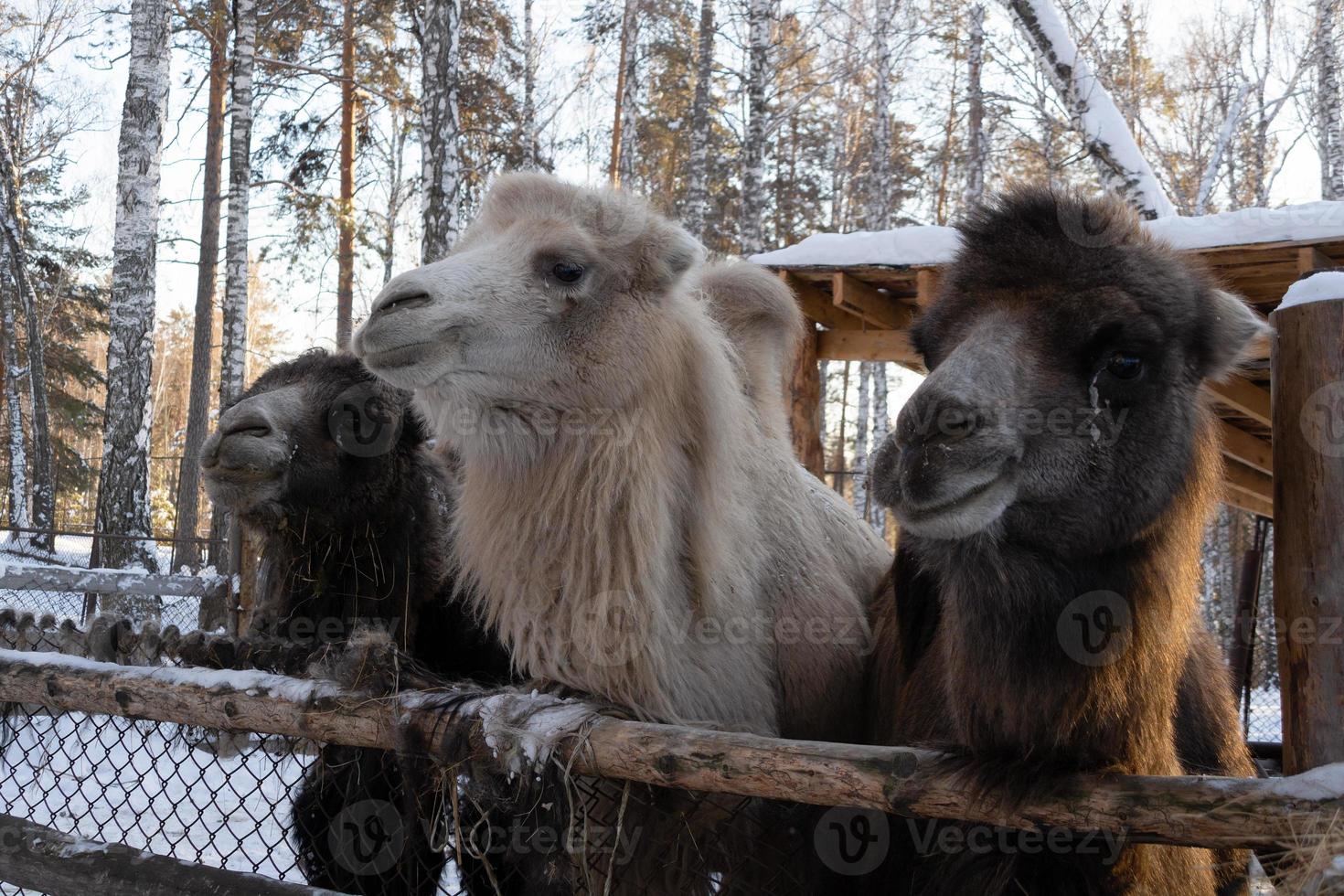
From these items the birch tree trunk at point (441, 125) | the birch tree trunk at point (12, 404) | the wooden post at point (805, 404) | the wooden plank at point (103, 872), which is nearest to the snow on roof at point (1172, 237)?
the wooden post at point (805, 404)

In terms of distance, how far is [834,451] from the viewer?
34062 millimetres

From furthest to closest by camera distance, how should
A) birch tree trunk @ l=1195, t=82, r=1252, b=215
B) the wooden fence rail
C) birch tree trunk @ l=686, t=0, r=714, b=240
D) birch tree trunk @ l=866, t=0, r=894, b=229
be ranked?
birch tree trunk @ l=866, t=0, r=894, b=229
birch tree trunk @ l=1195, t=82, r=1252, b=215
birch tree trunk @ l=686, t=0, r=714, b=240
the wooden fence rail

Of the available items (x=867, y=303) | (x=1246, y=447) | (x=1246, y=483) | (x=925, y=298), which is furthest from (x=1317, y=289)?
(x=1246, y=483)

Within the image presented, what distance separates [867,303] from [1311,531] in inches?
222

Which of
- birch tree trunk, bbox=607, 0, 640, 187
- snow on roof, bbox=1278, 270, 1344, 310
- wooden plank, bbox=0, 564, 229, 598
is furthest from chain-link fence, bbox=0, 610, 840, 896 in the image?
birch tree trunk, bbox=607, 0, 640, 187

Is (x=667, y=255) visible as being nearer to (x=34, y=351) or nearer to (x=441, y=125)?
(x=441, y=125)

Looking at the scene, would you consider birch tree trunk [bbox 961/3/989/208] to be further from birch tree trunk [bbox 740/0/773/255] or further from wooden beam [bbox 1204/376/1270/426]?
wooden beam [bbox 1204/376/1270/426]

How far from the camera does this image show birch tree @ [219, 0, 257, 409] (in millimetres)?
14609

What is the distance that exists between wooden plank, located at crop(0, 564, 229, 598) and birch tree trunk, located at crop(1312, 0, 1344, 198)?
715 inches

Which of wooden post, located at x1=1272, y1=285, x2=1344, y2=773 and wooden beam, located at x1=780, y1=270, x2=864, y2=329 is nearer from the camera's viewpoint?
wooden post, located at x1=1272, y1=285, x2=1344, y2=773

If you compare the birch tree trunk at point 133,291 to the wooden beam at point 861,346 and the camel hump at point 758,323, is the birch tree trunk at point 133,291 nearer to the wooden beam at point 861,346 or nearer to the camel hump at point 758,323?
the wooden beam at point 861,346

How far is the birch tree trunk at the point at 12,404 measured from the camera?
21922 mm

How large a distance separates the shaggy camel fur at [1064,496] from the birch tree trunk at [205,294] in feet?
52.9

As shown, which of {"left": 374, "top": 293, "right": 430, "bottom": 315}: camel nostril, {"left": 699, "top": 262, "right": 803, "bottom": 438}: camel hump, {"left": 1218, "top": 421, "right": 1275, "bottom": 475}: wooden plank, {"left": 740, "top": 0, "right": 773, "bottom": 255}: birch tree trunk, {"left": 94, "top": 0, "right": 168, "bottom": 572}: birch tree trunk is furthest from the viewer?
{"left": 740, "top": 0, "right": 773, "bottom": 255}: birch tree trunk
